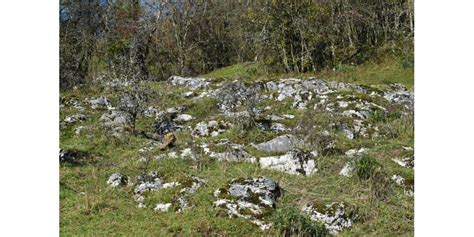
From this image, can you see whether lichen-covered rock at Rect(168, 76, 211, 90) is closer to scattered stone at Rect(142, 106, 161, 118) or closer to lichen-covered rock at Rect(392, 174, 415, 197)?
scattered stone at Rect(142, 106, 161, 118)

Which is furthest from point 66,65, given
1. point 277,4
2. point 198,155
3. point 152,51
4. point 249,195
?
point 249,195

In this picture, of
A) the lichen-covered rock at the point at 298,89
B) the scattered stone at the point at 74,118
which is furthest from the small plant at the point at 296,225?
the scattered stone at the point at 74,118

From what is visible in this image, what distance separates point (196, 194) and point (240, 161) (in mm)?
1743

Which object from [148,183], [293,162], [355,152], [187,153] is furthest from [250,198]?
[355,152]

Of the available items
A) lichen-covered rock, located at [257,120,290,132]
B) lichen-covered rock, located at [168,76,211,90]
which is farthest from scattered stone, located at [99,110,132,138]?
lichen-covered rock, located at [168,76,211,90]

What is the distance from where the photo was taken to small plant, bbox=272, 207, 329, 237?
606cm

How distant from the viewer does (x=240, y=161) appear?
8867mm

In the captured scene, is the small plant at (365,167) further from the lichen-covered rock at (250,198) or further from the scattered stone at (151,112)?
the scattered stone at (151,112)

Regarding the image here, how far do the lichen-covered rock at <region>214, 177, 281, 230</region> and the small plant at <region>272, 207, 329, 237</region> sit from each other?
0.24 m

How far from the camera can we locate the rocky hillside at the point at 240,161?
6598mm

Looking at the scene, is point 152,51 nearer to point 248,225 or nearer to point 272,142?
point 272,142

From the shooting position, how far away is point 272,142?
9.64 metres

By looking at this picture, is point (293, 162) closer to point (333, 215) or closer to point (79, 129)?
point (333, 215)

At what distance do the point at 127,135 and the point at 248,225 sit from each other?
16.0ft
